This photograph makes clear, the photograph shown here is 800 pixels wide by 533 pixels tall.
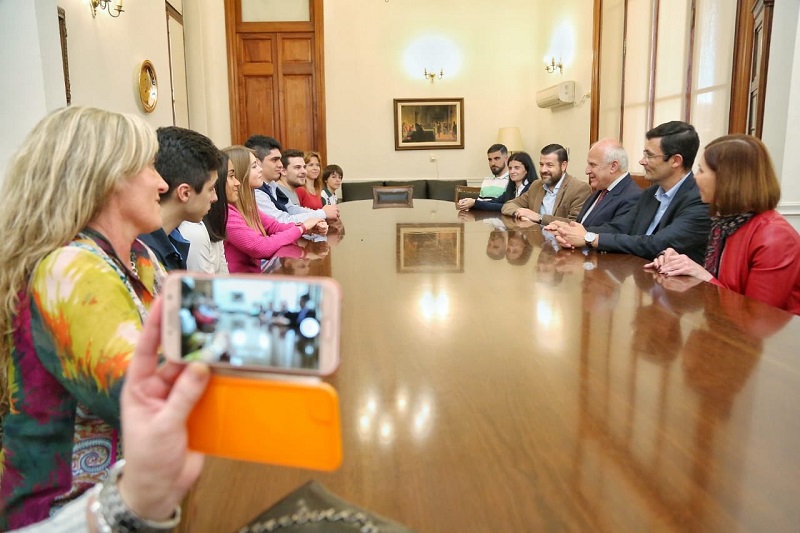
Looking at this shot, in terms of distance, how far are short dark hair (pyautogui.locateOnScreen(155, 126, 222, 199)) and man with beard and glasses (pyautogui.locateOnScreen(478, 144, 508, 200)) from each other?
5.77 metres

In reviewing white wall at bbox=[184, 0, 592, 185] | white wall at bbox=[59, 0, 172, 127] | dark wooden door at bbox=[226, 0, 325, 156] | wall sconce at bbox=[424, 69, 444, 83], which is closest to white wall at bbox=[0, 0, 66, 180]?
white wall at bbox=[59, 0, 172, 127]

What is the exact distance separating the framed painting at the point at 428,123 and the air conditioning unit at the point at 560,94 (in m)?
1.45

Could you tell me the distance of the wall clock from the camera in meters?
5.76

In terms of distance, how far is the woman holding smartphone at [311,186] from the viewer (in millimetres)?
6129

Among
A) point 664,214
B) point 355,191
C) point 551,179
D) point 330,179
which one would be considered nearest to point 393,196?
point 330,179

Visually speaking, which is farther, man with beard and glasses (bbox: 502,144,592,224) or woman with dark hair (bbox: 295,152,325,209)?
woman with dark hair (bbox: 295,152,325,209)

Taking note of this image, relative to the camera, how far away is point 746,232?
2291 mm

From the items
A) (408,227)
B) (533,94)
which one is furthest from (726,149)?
(533,94)

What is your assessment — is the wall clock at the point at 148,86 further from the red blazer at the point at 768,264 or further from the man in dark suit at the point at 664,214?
the red blazer at the point at 768,264

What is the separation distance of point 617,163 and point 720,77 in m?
2.01

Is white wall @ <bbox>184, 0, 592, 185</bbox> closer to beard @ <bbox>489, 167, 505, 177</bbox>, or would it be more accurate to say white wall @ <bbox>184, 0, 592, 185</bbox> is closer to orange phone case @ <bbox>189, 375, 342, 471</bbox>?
beard @ <bbox>489, 167, 505, 177</bbox>

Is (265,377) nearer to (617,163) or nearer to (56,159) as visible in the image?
(56,159)

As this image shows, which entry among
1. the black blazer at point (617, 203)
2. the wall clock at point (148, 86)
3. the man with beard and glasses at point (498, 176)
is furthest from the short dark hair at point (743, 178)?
the man with beard and glasses at point (498, 176)

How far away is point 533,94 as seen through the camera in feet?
32.6
